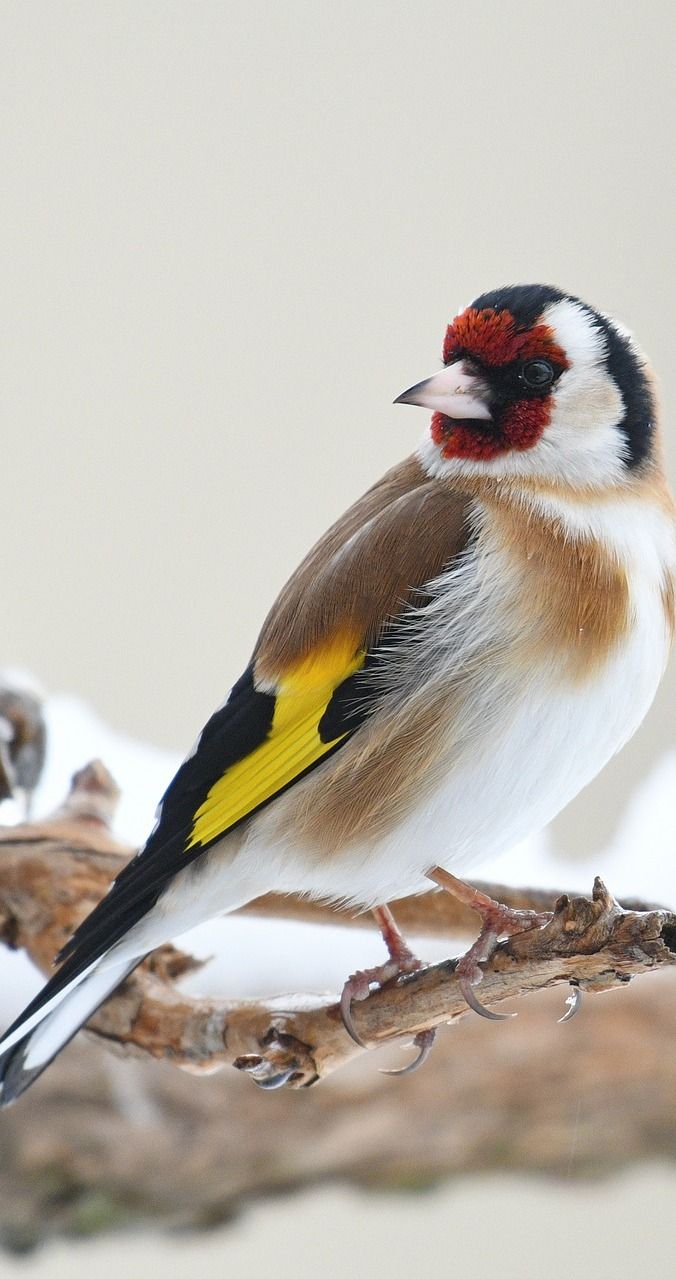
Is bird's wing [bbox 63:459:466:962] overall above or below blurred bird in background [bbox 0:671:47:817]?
above

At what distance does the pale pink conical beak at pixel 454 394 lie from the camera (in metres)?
1.32

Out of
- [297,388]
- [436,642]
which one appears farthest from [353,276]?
[436,642]

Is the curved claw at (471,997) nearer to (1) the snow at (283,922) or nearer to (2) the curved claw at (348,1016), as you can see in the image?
(2) the curved claw at (348,1016)

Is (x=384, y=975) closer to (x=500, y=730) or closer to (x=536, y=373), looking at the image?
(x=500, y=730)

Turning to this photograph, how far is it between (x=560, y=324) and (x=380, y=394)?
1.12 metres

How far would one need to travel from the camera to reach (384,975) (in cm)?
138

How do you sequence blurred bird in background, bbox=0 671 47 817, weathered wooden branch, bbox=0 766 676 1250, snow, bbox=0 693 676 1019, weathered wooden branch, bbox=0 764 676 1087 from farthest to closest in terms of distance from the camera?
snow, bbox=0 693 676 1019 < blurred bird in background, bbox=0 671 47 817 < weathered wooden branch, bbox=0 766 676 1250 < weathered wooden branch, bbox=0 764 676 1087

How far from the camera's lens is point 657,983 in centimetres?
195

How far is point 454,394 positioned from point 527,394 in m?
0.08

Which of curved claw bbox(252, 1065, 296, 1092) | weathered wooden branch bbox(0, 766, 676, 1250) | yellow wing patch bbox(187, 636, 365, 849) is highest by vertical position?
yellow wing patch bbox(187, 636, 365, 849)

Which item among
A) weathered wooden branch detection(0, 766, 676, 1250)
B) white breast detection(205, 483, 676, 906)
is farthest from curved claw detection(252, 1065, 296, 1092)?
weathered wooden branch detection(0, 766, 676, 1250)

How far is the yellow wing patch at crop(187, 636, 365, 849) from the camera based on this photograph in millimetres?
1313

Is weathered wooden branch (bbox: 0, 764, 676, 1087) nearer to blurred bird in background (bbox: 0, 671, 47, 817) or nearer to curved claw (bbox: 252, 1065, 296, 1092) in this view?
curved claw (bbox: 252, 1065, 296, 1092)

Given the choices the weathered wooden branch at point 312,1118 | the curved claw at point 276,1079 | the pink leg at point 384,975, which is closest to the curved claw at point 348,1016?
the pink leg at point 384,975
